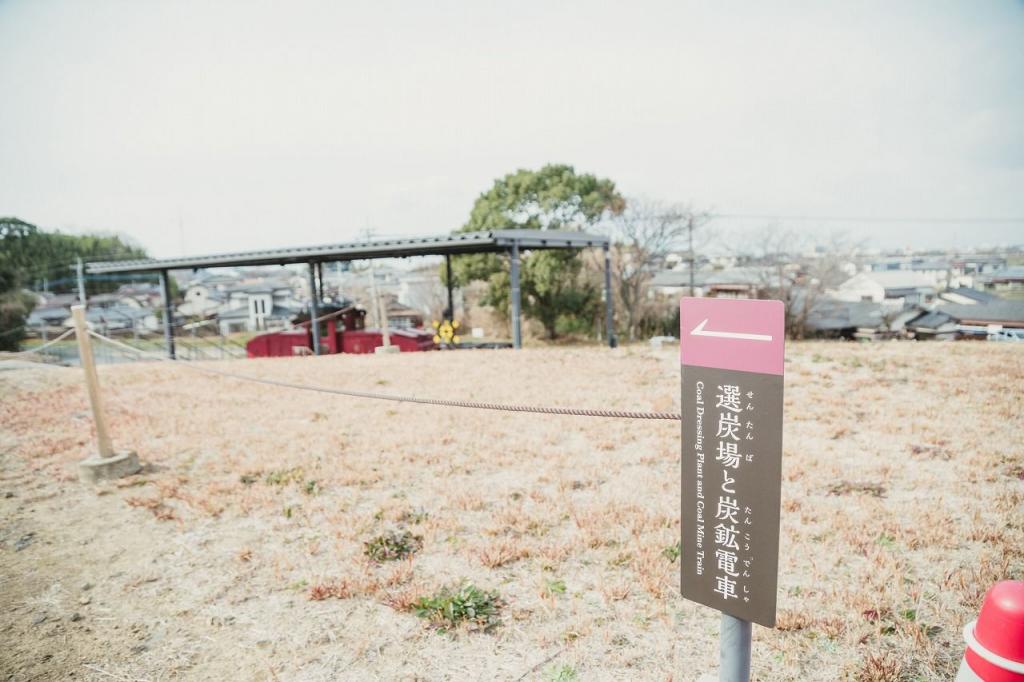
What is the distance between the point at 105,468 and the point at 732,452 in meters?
6.22

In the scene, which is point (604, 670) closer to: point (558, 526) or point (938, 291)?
point (558, 526)

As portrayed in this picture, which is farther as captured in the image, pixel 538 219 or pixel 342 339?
pixel 538 219

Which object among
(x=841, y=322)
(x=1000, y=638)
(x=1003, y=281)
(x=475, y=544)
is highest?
(x=1000, y=638)

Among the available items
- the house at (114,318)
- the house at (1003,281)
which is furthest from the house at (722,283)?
the house at (114,318)

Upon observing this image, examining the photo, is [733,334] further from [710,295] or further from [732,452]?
[710,295]

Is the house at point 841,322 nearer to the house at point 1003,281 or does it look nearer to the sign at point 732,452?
the sign at point 732,452

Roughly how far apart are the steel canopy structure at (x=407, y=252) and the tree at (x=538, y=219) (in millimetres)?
6566

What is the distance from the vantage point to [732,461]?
5.61ft

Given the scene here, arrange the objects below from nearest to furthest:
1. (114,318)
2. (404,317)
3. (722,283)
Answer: (722,283)
(114,318)
(404,317)

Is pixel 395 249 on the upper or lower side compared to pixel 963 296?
upper

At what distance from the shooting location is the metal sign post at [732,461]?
1.61 m

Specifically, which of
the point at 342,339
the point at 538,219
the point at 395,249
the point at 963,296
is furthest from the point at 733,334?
the point at 963,296

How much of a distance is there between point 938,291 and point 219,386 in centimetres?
6163

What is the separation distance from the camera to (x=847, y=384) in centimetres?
827
